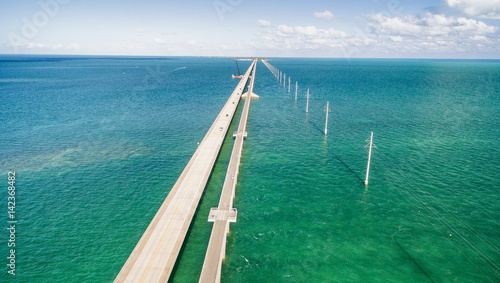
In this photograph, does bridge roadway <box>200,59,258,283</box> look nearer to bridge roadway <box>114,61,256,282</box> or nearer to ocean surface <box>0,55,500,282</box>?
ocean surface <box>0,55,500,282</box>

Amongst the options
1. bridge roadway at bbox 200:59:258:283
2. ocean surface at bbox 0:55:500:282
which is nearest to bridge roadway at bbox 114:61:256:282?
ocean surface at bbox 0:55:500:282

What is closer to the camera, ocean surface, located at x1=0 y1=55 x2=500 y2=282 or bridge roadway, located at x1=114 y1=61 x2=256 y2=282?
bridge roadway, located at x1=114 y1=61 x2=256 y2=282

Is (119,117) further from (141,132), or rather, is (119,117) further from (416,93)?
(416,93)

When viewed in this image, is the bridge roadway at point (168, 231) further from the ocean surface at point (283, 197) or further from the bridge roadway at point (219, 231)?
the bridge roadway at point (219, 231)

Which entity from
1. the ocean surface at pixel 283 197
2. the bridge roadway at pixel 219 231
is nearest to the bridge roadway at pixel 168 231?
the ocean surface at pixel 283 197

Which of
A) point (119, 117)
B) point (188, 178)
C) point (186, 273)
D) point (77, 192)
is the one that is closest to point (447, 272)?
point (186, 273)

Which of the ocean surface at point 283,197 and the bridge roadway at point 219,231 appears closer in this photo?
the bridge roadway at point 219,231
